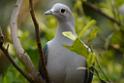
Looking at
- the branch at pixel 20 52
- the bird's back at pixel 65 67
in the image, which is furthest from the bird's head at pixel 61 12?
the branch at pixel 20 52

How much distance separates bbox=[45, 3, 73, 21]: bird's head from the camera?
225 cm

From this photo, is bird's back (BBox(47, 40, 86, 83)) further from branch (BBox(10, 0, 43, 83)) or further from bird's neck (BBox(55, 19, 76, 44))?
branch (BBox(10, 0, 43, 83))

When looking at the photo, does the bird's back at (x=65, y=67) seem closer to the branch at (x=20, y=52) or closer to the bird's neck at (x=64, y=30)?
the bird's neck at (x=64, y=30)

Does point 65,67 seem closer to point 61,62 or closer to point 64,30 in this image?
point 61,62

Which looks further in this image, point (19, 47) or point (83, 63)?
point (83, 63)

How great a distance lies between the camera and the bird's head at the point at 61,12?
225 centimetres

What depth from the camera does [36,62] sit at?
2.39 m

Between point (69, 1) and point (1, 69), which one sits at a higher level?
point (1, 69)

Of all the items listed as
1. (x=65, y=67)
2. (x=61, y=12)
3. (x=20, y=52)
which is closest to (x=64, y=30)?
(x=61, y=12)

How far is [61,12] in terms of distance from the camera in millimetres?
2320

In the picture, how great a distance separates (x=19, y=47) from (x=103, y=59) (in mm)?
1199

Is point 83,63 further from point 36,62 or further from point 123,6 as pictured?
point 123,6

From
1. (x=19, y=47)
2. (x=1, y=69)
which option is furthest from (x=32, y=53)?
(x=19, y=47)

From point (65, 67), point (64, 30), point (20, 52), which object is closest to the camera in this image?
point (20, 52)
